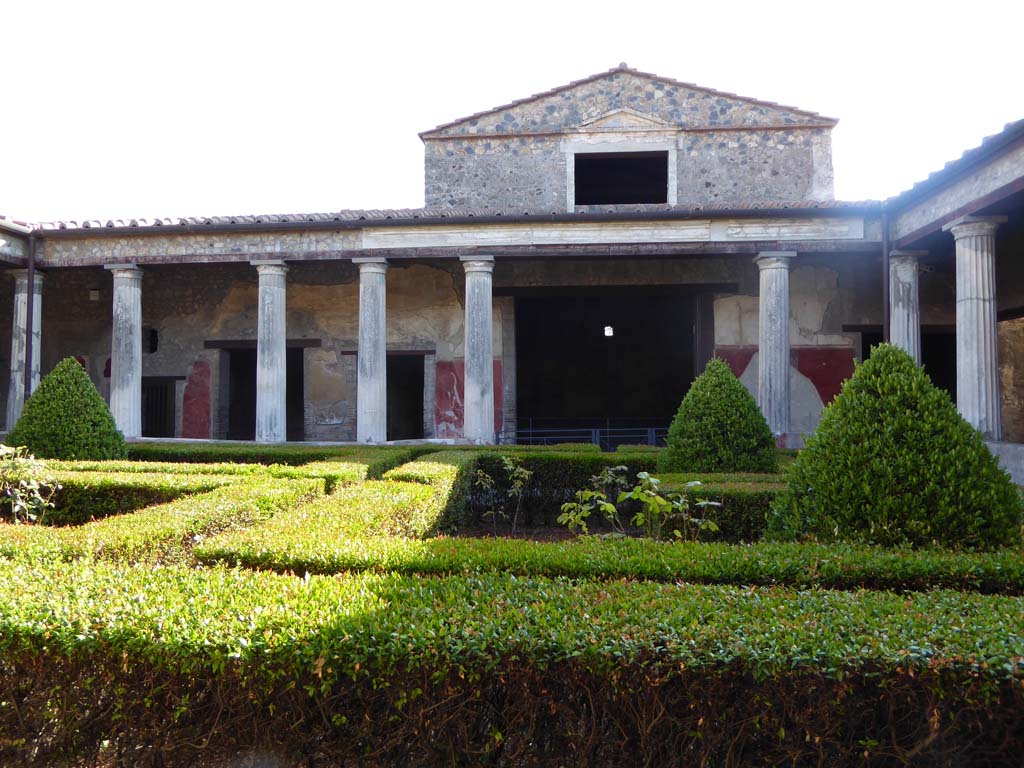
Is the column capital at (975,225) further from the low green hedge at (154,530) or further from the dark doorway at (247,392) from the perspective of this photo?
the dark doorway at (247,392)

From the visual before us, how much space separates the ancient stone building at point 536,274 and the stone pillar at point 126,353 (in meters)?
0.03

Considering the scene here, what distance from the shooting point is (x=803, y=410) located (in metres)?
12.0

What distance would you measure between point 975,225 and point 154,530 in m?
8.49

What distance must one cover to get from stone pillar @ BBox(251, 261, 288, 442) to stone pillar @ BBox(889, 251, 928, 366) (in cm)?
859

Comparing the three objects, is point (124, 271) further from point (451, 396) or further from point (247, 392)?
point (451, 396)

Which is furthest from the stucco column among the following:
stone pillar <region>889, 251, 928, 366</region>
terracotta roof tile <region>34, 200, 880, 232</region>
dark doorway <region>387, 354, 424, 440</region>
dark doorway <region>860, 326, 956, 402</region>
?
dark doorway <region>860, 326, 956, 402</region>

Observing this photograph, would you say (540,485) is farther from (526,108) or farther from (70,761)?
(526,108)

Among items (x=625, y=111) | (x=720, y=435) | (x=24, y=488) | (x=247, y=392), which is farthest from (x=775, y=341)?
(x=247, y=392)

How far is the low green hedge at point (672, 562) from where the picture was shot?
3051 millimetres

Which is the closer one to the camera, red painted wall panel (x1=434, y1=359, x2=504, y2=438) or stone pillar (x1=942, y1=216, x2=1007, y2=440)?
stone pillar (x1=942, y1=216, x2=1007, y2=440)

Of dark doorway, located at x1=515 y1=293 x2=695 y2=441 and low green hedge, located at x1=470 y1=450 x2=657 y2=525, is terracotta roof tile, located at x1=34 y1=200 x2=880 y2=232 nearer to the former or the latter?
low green hedge, located at x1=470 y1=450 x2=657 y2=525

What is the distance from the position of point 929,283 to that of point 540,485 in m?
8.38

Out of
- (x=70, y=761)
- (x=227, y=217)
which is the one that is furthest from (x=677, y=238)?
(x=70, y=761)

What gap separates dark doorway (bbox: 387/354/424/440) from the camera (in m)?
16.3
